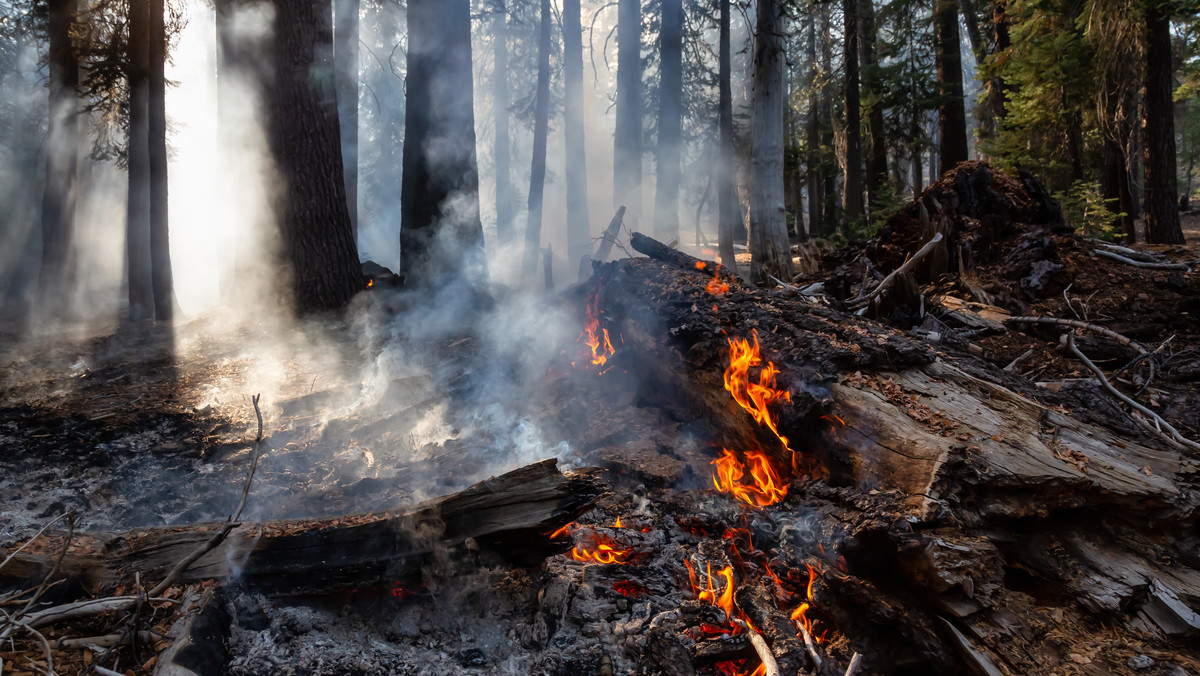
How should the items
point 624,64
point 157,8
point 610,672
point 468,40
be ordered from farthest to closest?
point 624,64 < point 468,40 < point 157,8 < point 610,672

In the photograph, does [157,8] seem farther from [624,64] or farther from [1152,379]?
[1152,379]

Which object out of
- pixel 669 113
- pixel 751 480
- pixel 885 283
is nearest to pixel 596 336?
pixel 751 480

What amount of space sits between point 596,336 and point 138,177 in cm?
837

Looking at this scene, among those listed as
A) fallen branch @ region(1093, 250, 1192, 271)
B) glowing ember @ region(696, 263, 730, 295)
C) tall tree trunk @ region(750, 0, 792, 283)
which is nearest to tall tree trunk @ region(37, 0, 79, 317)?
glowing ember @ region(696, 263, 730, 295)

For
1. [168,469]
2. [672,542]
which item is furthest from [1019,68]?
[168,469]

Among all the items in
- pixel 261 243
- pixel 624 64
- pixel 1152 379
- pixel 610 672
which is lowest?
pixel 610 672

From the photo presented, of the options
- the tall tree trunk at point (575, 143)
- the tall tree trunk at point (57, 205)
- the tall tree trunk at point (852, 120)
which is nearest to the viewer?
the tall tree trunk at point (57, 205)

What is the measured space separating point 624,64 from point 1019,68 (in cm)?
939

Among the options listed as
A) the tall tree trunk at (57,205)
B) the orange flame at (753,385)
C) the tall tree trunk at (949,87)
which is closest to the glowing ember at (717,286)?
the orange flame at (753,385)

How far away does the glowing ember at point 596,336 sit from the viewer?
5934 mm

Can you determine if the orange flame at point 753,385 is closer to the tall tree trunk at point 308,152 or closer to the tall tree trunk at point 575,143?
the tall tree trunk at point 308,152

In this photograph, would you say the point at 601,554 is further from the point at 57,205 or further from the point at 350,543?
the point at 57,205

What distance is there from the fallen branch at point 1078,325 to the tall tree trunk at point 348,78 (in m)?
12.6

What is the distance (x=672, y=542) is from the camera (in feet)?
10.1
